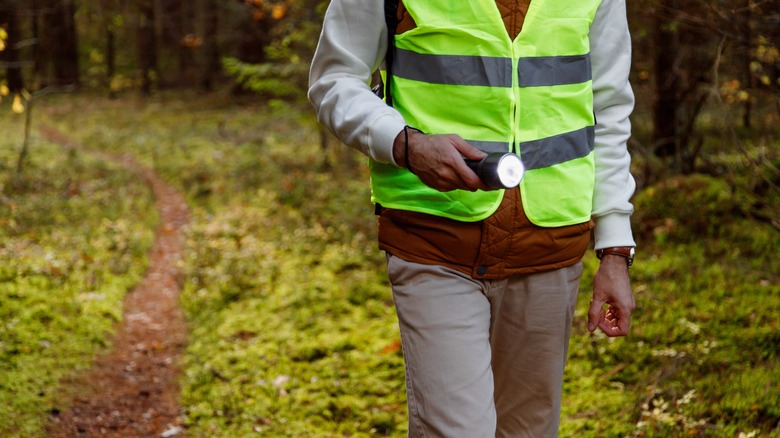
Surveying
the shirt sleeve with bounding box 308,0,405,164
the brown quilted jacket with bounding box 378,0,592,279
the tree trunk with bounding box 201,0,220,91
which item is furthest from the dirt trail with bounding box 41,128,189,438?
the tree trunk with bounding box 201,0,220,91

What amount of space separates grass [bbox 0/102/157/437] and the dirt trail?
5.2 inches

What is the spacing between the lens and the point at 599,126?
2.68 metres

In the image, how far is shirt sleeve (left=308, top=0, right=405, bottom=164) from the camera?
2.26m

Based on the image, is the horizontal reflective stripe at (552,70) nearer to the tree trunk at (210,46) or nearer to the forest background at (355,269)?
the forest background at (355,269)

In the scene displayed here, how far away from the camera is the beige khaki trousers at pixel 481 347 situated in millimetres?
2305

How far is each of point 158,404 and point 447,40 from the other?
3.96m

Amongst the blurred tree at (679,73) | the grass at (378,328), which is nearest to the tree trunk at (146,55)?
the grass at (378,328)

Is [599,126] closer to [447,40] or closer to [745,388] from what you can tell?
[447,40]

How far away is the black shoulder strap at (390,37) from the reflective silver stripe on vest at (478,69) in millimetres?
40

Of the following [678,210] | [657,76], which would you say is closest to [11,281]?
[678,210]

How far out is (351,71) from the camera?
2406 millimetres

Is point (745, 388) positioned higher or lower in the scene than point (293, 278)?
higher

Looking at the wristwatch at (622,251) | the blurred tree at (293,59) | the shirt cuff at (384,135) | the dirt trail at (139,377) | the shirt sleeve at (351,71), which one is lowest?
the dirt trail at (139,377)

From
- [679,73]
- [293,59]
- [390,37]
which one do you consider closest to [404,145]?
[390,37]
